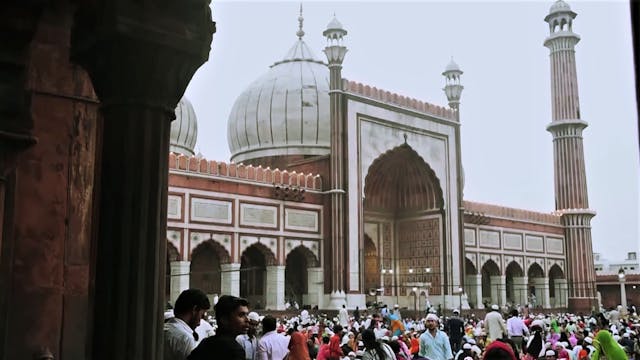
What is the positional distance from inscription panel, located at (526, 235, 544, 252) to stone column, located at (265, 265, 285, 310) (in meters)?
11.1

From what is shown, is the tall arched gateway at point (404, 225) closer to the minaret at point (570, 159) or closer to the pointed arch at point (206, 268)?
the pointed arch at point (206, 268)

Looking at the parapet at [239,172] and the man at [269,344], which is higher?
the parapet at [239,172]

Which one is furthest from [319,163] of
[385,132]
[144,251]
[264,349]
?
[144,251]

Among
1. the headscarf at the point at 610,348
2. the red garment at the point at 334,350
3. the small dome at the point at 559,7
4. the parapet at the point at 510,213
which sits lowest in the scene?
the red garment at the point at 334,350

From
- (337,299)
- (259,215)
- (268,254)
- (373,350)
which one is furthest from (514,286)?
(373,350)

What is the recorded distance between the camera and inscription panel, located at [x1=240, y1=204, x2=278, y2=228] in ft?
56.8

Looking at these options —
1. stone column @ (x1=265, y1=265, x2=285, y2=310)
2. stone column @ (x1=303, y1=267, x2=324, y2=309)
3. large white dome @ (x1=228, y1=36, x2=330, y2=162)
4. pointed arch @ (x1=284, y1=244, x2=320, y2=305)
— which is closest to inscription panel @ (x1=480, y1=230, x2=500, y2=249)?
large white dome @ (x1=228, y1=36, x2=330, y2=162)

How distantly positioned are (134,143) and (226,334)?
2.53 feet

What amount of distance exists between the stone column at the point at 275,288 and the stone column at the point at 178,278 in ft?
8.38

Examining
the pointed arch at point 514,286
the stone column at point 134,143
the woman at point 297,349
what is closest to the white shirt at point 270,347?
the woman at point 297,349

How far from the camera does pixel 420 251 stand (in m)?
22.2

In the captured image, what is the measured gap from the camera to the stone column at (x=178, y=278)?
1568cm

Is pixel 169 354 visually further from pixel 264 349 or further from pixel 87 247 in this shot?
pixel 264 349

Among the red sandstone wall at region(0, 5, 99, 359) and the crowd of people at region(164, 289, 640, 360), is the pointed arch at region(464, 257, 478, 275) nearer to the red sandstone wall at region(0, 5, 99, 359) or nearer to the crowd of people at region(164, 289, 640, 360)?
the crowd of people at region(164, 289, 640, 360)
